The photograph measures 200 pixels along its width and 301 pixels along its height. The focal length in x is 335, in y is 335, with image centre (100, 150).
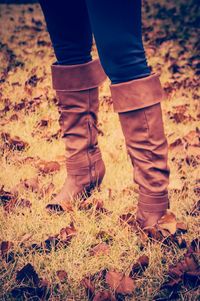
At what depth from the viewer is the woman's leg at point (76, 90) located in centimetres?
136

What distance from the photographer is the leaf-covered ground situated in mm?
1092

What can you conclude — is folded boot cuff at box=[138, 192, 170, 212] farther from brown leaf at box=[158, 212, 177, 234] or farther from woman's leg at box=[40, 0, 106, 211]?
woman's leg at box=[40, 0, 106, 211]

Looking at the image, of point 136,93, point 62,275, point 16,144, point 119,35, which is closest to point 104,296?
point 62,275

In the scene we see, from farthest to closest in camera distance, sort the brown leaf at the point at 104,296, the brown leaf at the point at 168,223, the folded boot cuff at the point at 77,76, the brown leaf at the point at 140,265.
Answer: the folded boot cuff at the point at 77,76, the brown leaf at the point at 168,223, the brown leaf at the point at 140,265, the brown leaf at the point at 104,296

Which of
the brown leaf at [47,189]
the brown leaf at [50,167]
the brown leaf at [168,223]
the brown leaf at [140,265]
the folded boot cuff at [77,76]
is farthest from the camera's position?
the brown leaf at [50,167]

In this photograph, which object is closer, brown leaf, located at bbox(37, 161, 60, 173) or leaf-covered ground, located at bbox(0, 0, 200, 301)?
leaf-covered ground, located at bbox(0, 0, 200, 301)

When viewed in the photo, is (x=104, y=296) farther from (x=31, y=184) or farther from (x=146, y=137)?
(x=31, y=184)

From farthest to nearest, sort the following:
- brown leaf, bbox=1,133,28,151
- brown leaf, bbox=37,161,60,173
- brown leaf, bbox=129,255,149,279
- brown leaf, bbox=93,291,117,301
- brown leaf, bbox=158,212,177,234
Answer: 1. brown leaf, bbox=1,133,28,151
2. brown leaf, bbox=37,161,60,173
3. brown leaf, bbox=158,212,177,234
4. brown leaf, bbox=129,255,149,279
5. brown leaf, bbox=93,291,117,301

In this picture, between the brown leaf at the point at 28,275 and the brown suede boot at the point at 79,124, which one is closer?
the brown leaf at the point at 28,275

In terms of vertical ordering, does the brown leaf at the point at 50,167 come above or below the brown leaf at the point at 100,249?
above

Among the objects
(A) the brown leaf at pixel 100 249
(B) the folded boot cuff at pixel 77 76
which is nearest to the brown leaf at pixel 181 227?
(A) the brown leaf at pixel 100 249

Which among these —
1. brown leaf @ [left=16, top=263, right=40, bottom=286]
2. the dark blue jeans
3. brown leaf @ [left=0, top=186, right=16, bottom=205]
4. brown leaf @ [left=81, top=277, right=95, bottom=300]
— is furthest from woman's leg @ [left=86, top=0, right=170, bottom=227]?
brown leaf @ [left=0, top=186, right=16, bottom=205]

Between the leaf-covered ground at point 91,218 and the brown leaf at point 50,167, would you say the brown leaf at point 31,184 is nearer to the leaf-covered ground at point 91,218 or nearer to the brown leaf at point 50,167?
the leaf-covered ground at point 91,218

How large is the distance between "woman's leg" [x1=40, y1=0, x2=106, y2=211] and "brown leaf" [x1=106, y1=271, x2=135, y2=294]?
1.44 ft
